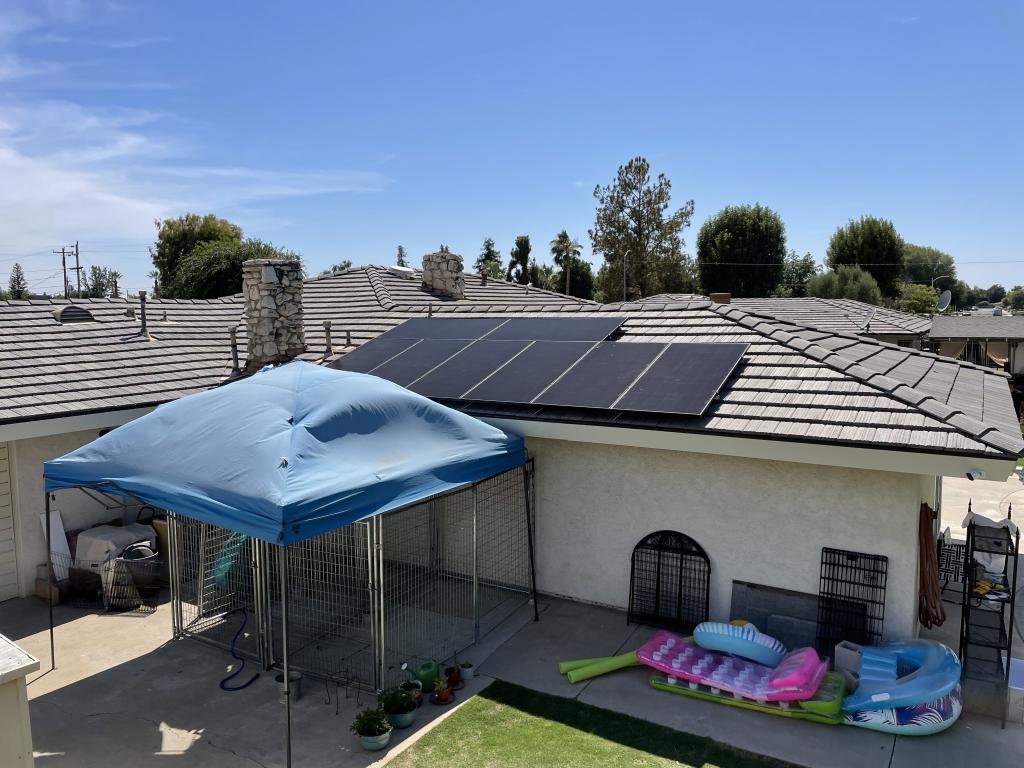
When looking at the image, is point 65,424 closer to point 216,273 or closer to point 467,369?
point 467,369

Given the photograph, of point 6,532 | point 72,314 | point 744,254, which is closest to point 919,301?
point 744,254

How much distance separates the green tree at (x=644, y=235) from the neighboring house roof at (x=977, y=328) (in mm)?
25362

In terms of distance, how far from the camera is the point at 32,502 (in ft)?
32.0

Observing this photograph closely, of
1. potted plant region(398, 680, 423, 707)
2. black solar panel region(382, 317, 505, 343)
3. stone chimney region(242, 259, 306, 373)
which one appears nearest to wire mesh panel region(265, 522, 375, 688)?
potted plant region(398, 680, 423, 707)

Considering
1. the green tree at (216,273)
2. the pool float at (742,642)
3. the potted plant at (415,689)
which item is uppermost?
the green tree at (216,273)

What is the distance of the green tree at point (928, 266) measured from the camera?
100 metres

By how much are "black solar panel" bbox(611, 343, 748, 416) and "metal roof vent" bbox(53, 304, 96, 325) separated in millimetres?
10014

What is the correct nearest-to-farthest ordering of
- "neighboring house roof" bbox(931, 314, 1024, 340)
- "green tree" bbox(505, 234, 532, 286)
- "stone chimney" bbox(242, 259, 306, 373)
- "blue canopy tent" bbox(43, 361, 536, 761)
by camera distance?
"blue canopy tent" bbox(43, 361, 536, 761), "stone chimney" bbox(242, 259, 306, 373), "neighboring house roof" bbox(931, 314, 1024, 340), "green tree" bbox(505, 234, 532, 286)

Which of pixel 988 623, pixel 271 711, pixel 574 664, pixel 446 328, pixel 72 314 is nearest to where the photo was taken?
pixel 271 711

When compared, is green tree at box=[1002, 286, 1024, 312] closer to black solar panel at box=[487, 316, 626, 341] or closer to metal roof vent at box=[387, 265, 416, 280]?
metal roof vent at box=[387, 265, 416, 280]

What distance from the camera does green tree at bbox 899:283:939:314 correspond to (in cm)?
5375

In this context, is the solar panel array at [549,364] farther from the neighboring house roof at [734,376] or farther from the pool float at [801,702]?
the pool float at [801,702]

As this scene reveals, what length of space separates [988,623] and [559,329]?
6730 millimetres

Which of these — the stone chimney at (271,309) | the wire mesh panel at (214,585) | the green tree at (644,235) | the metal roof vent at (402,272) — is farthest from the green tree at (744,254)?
the wire mesh panel at (214,585)
